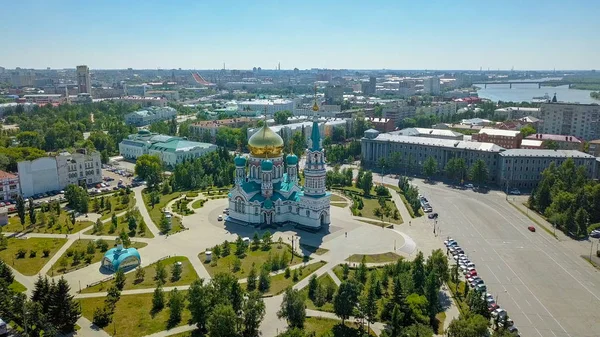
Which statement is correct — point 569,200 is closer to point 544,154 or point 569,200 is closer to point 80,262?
point 544,154

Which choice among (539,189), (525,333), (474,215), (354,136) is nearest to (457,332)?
(525,333)

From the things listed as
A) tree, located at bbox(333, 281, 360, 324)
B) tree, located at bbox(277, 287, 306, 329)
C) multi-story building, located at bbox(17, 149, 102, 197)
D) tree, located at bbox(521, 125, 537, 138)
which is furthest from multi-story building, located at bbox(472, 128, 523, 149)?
tree, located at bbox(277, 287, 306, 329)

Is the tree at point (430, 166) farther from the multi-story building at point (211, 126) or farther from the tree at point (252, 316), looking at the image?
the tree at point (252, 316)

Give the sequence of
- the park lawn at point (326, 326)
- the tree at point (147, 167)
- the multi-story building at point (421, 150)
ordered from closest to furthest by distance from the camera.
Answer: the park lawn at point (326, 326)
the tree at point (147, 167)
the multi-story building at point (421, 150)

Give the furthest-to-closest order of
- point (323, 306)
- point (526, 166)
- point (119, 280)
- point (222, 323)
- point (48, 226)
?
point (526, 166) → point (48, 226) → point (119, 280) → point (323, 306) → point (222, 323)

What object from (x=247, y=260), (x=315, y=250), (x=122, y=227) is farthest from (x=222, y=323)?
(x=122, y=227)

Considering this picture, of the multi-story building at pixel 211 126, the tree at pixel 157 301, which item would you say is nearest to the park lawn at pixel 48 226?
the tree at pixel 157 301

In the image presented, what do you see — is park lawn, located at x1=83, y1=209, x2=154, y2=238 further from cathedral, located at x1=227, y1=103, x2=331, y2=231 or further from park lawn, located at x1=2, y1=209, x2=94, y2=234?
cathedral, located at x1=227, y1=103, x2=331, y2=231

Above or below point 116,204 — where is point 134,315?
below
